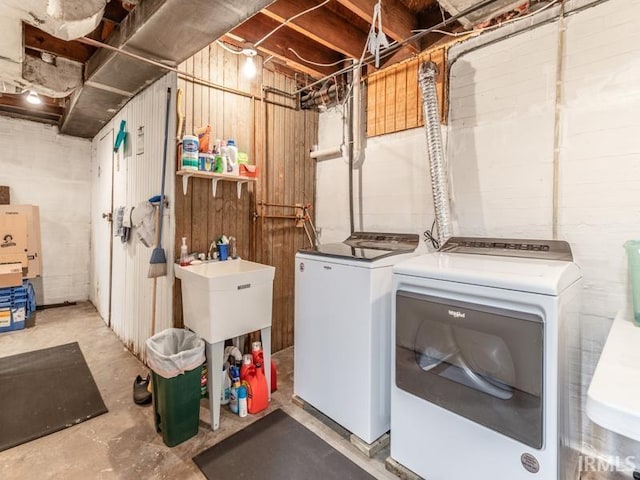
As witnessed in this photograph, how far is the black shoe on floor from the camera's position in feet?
7.52

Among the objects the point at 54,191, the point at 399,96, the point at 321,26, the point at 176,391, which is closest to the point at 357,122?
the point at 399,96

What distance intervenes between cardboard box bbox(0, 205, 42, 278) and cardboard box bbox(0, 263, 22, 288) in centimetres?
21

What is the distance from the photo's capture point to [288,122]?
3.23 m

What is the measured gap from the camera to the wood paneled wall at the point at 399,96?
2418 millimetres

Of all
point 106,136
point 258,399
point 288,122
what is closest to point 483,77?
point 288,122

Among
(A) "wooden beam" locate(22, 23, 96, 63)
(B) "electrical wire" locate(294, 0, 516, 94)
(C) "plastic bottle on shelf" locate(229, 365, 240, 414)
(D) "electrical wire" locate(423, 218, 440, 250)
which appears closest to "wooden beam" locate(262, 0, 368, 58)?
(B) "electrical wire" locate(294, 0, 516, 94)

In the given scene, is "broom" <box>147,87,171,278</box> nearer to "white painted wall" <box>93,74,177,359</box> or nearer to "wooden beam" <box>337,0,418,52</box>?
"white painted wall" <box>93,74,177,359</box>

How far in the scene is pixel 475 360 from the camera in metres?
1.41

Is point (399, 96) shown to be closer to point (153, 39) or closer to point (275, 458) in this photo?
point (153, 39)

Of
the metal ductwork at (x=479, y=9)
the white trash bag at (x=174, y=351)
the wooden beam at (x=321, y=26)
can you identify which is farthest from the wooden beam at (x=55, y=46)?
the metal ductwork at (x=479, y=9)

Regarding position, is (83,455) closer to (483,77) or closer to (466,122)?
(466,122)

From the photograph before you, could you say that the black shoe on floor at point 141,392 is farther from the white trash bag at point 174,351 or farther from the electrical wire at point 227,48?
the electrical wire at point 227,48

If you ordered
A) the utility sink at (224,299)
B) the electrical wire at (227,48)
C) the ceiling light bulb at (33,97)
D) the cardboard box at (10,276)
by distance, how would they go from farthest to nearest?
the cardboard box at (10,276) < the ceiling light bulb at (33,97) < the electrical wire at (227,48) < the utility sink at (224,299)

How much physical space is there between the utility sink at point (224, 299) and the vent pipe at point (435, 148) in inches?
49.7
